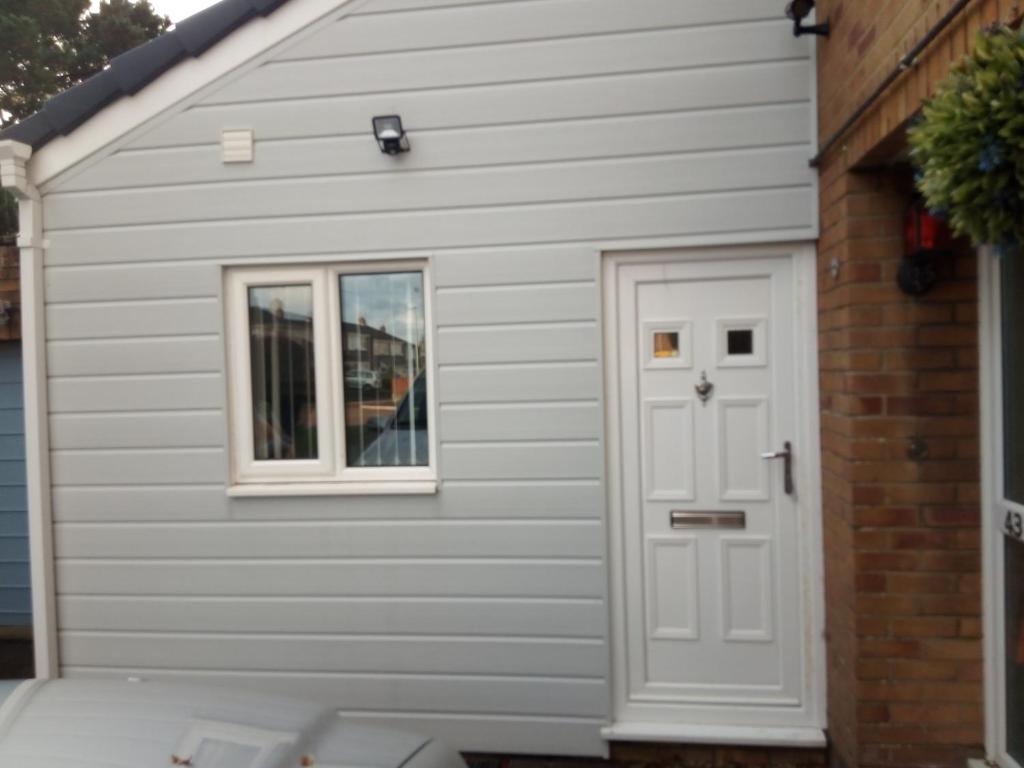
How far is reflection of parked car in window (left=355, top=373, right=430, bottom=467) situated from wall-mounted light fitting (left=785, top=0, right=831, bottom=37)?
230cm

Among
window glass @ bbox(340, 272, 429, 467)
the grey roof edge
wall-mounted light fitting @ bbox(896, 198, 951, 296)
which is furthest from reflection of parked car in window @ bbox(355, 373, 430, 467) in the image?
wall-mounted light fitting @ bbox(896, 198, 951, 296)

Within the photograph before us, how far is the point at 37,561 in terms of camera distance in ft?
13.6

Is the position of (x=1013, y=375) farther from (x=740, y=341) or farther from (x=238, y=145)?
(x=238, y=145)

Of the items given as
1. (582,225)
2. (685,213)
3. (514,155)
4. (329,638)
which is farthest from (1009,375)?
(329,638)

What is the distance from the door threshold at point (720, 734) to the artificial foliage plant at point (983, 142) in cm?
262

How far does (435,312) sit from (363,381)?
54cm

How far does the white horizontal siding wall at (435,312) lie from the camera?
148 inches

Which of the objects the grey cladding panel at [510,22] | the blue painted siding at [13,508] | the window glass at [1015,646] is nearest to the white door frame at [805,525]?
the window glass at [1015,646]

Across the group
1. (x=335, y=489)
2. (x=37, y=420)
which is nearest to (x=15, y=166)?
(x=37, y=420)

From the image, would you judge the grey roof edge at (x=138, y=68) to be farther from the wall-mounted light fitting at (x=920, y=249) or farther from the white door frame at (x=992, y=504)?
the white door frame at (x=992, y=504)

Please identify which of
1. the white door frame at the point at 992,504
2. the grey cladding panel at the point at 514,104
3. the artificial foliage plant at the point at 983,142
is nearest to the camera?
the artificial foliage plant at the point at 983,142

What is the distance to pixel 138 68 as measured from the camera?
4008 millimetres

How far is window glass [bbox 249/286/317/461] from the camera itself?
4.13 metres

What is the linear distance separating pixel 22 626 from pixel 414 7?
5.03 meters
